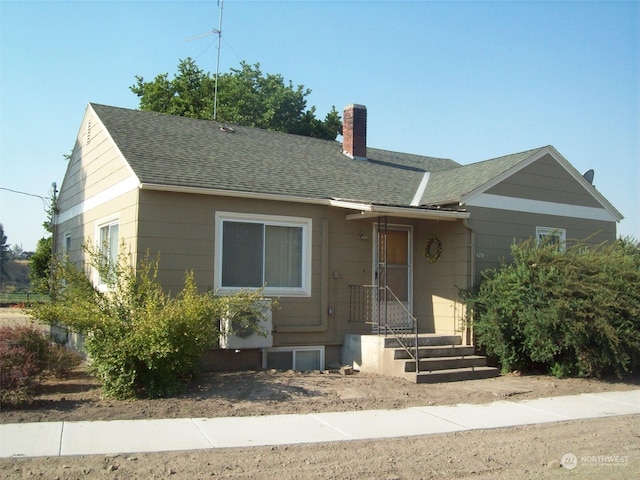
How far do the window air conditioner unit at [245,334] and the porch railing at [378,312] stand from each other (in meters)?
2.17

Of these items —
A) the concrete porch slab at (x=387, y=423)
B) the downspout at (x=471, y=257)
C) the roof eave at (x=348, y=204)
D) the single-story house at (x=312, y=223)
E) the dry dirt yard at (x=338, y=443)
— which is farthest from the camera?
the downspout at (x=471, y=257)

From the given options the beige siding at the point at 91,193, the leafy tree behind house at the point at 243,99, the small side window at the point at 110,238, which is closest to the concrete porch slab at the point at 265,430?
the beige siding at the point at 91,193

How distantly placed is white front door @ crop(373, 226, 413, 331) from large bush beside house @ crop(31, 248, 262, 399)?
15.0 feet

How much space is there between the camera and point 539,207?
539 inches

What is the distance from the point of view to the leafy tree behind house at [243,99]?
94.2 feet

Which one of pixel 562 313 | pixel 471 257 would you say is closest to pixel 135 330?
pixel 471 257

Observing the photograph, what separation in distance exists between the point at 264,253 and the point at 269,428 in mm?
4687

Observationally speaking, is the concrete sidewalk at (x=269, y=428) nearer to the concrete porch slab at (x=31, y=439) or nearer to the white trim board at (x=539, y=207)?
the concrete porch slab at (x=31, y=439)

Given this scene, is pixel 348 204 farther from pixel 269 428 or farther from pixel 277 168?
pixel 269 428

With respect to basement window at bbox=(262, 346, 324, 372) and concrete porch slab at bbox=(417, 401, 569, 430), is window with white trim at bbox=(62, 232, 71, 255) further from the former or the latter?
concrete porch slab at bbox=(417, 401, 569, 430)

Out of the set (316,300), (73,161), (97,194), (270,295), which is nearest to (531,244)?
(316,300)

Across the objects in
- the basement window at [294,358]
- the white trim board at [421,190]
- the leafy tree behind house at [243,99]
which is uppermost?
the leafy tree behind house at [243,99]

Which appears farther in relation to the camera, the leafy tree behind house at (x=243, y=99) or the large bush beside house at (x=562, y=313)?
the leafy tree behind house at (x=243, y=99)

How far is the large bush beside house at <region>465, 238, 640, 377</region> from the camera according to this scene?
10586 millimetres
